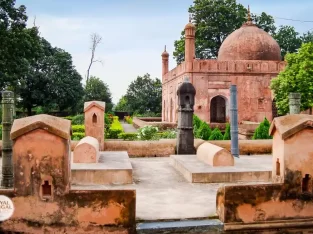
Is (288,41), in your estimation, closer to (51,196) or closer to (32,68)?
(32,68)

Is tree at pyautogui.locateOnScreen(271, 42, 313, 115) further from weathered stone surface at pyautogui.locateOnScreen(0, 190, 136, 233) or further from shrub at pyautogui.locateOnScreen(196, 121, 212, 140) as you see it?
weathered stone surface at pyautogui.locateOnScreen(0, 190, 136, 233)

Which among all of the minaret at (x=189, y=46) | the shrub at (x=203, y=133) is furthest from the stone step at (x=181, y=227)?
the minaret at (x=189, y=46)

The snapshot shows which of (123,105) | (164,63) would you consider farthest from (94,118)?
(123,105)

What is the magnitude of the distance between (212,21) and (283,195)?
27.2 metres

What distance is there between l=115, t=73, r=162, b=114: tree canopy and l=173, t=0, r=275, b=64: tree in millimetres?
8515

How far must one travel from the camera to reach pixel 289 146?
4.54 metres

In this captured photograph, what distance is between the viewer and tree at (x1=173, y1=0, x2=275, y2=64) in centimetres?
3000

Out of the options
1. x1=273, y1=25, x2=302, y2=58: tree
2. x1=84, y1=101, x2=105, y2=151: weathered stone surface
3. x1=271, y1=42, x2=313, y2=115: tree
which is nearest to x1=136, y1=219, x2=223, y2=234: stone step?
x1=84, y1=101, x2=105, y2=151: weathered stone surface

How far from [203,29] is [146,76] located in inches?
471

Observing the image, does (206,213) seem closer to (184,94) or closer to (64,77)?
(184,94)

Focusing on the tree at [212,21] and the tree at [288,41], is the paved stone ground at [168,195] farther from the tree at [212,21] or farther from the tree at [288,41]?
the tree at [288,41]

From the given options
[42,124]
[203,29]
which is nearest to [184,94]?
[42,124]

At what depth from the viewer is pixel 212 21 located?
99.5 feet

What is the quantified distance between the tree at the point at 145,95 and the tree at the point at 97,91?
2.26 m
